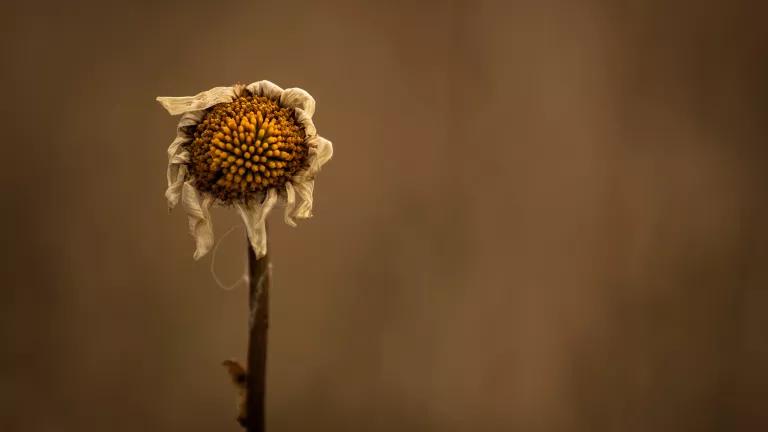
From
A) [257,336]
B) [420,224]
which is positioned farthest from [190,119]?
[420,224]

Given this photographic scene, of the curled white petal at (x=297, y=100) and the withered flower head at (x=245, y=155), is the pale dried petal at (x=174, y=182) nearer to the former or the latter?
the withered flower head at (x=245, y=155)

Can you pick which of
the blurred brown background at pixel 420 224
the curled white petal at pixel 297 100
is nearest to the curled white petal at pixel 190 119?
the curled white petal at pixel 297 100

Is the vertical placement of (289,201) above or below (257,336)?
above

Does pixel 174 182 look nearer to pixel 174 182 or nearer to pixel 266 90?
pixel 174 182

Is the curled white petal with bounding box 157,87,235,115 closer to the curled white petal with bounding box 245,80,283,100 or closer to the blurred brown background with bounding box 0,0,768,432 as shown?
the curled white petal with bounding box 245,80,283,100

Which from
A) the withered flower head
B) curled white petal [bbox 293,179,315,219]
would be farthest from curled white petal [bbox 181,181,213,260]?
curled white petal [bbox 293,179,315,219]

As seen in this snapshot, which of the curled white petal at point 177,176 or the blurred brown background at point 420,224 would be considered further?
the blurred brown background at point 420,224
